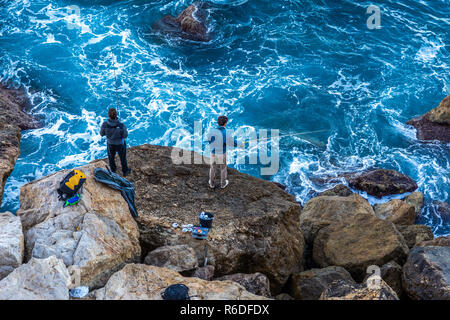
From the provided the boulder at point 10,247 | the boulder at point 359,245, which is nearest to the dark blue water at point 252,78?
the boulder at point 359,245

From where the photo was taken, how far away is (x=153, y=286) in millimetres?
6758

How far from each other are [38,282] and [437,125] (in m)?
20.3

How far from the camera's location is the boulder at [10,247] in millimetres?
6820

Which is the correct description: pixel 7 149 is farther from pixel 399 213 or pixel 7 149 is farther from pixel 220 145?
pixel 399 213

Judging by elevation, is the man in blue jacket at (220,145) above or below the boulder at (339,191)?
above

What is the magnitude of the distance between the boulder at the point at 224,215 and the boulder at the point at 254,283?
705 mm

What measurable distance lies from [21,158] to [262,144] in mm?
11136

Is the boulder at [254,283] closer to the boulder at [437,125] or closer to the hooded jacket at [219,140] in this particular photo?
the hooded jacket at [219,140]

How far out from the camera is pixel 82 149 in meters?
18.7

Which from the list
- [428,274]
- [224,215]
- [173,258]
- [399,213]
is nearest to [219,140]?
[224,215]

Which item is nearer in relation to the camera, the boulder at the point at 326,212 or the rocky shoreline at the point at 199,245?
the rocky shoreline at the point at 199,245

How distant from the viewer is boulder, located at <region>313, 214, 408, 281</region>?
10.2 meters
